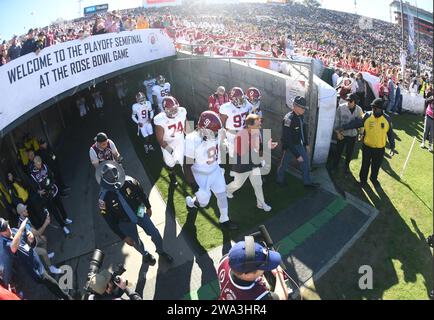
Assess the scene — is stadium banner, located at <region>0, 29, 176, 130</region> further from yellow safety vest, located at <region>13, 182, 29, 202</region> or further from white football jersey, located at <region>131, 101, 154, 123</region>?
white football jersey, located at <region>131, 101, 154, 123</region>

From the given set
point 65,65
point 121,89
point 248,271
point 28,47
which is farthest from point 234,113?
point 121,89

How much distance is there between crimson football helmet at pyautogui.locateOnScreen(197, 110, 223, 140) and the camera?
5.91 meters

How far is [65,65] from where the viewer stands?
8516 mm

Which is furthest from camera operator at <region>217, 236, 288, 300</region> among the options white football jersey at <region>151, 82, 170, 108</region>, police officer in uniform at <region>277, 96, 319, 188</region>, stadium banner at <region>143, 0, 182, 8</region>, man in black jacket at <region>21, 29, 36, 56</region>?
stadium banner at <region>143, 0, 182, 8</region>

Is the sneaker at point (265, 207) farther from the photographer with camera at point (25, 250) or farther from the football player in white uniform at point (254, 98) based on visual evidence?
the photographer with camera at point (25, 250)

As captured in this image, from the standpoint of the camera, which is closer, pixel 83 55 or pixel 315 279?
pixel 315 279

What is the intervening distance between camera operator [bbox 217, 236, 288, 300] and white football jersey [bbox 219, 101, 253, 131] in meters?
4.93

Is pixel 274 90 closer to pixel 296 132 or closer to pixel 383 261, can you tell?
pixel 296 132

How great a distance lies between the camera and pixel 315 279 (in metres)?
5.17

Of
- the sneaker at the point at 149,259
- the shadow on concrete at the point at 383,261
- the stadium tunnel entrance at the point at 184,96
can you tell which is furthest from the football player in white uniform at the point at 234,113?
the shadow on concrete at the point at 383,261
